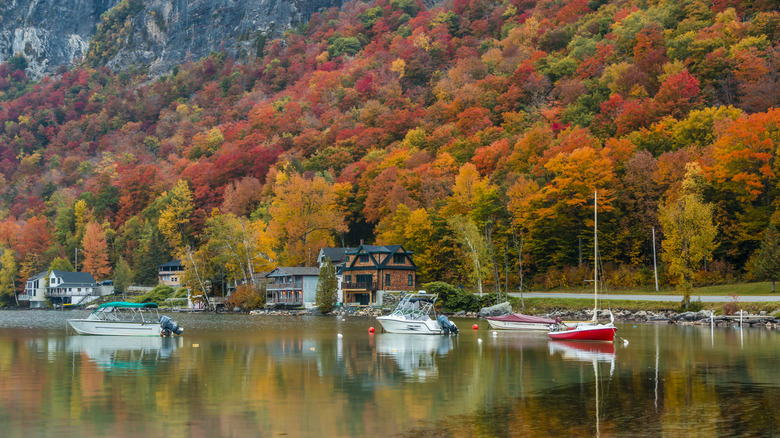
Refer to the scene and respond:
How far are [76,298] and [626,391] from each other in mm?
123458

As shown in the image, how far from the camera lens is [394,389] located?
24.8 metres

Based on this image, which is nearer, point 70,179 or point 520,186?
point 520,186

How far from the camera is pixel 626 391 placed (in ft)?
80.6

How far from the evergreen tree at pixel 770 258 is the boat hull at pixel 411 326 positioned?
2851 cm

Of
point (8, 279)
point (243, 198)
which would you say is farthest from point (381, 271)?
point (8, 279)

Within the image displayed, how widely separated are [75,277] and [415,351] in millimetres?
108954

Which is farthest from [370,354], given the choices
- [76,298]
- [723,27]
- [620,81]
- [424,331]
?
[76,298]

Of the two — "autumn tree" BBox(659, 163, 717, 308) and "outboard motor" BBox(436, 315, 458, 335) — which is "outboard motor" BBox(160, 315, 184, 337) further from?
"autumn tree" BBox(659, 163, 717, 308)

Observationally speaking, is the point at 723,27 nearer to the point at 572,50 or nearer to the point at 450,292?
the point at 572,50

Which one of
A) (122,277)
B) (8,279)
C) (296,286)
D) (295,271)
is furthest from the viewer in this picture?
(8,279)

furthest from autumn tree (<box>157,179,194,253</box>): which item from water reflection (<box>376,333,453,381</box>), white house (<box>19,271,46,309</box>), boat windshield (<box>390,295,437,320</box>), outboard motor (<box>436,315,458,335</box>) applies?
outboard motor (<box>436,315,458,335</box>)

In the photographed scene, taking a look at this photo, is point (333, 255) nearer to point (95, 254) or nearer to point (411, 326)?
point (411, 326)

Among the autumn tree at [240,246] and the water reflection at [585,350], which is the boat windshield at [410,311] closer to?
the water reflection at [585,350]

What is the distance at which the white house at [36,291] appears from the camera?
131m
